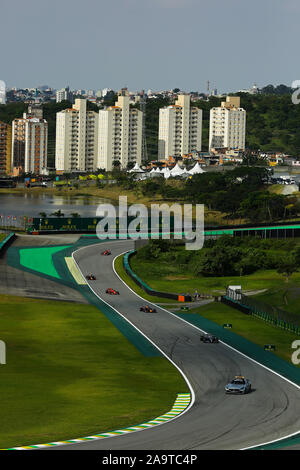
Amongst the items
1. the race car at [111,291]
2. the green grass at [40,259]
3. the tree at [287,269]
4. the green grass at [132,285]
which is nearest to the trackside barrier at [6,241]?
the green grass at [40,259]

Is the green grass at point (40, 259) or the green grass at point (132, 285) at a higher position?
the green grass at point (40, 259)

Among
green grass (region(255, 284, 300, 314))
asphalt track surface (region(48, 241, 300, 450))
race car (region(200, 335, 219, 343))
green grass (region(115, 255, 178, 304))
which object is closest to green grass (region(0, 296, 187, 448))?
asphalt track surface (region(48, 241, 300, 450))

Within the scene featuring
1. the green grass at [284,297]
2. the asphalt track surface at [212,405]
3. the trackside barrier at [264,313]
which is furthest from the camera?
the green grass at [284,297]

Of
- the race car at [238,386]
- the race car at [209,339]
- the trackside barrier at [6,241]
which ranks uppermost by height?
the trackside barrier at [6,241]

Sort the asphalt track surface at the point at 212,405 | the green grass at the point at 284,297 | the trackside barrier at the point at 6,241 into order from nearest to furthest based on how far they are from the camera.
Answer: the asphalt track surface at the point at 212,405 < the green grass at the point at 284,297 < the trackside barrier at the point at 6,241

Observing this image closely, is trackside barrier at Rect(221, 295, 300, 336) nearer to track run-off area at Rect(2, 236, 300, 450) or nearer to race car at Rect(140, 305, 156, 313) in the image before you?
track run-off area at Rect(2, 236, 300, 450)

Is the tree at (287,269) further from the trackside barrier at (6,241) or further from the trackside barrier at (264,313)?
the trackside barrier at (6,241)
